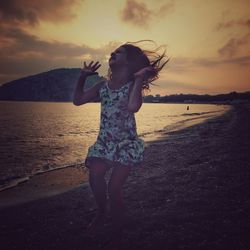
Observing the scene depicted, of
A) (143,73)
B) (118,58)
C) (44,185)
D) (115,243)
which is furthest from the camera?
(44,185)

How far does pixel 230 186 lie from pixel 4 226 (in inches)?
194

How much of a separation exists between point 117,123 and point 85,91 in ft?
2.67

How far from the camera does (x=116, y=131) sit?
4.50 m

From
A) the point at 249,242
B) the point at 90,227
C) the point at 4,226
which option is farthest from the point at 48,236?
the point at 249,242

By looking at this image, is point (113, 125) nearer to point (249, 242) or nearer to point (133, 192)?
point (249, 242)

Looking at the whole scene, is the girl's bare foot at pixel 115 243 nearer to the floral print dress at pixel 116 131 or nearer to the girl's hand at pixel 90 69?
the floral print dress at pixel 116 131

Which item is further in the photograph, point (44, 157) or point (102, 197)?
point (44, 157)

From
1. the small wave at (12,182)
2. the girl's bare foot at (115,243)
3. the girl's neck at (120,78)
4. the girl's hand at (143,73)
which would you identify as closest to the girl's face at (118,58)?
the girl's neck at (120,78)

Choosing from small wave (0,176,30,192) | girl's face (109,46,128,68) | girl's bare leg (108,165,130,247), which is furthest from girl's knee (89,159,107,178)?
small wave (0,176,30,192)

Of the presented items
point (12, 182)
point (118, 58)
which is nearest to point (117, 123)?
point (118, 58)

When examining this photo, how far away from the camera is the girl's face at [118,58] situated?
183 inches

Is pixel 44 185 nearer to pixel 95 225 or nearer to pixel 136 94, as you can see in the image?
pixel 95 225

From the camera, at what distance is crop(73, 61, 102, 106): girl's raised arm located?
4711 millimetres

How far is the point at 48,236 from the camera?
493cm
